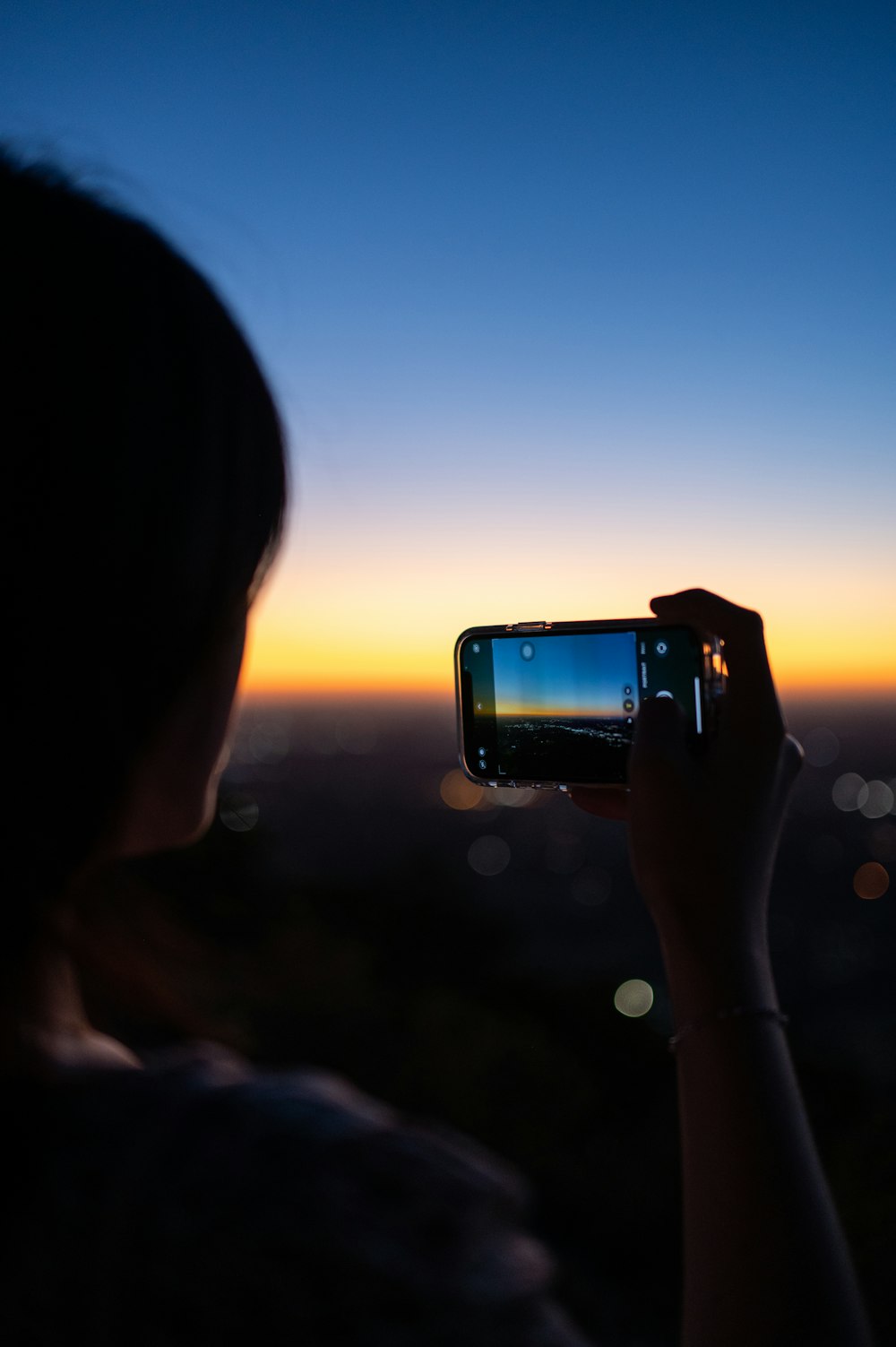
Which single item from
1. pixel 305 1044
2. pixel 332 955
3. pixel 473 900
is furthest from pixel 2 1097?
pixel 473 900

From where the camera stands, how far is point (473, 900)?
26.7 feet

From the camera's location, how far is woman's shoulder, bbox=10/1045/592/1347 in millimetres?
464

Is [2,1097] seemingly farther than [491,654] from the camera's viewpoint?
No

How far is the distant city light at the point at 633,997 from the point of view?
5.04 meters

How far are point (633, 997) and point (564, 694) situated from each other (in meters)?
4.92

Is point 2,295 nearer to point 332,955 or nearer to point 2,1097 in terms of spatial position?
point 2,1097

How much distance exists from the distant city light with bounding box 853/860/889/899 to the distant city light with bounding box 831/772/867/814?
1.12 metres

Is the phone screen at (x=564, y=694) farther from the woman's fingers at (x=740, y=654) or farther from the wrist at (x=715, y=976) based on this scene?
the wrist at (x=715, y=976)

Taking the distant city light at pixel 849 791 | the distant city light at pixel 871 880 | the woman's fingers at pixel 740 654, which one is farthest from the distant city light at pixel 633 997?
the woman's fingers at pixel 740 654

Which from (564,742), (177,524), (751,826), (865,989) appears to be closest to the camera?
(177,524)

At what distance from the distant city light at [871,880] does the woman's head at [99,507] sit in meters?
4.22

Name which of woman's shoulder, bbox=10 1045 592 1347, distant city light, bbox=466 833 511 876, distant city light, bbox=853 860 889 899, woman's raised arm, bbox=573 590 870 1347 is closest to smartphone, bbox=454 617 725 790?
woman's raised arm, bbox=573 590 870 1347

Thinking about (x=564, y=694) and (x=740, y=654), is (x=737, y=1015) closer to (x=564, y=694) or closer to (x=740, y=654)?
(x=740, y=654)

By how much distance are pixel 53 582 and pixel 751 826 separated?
2.32ft
